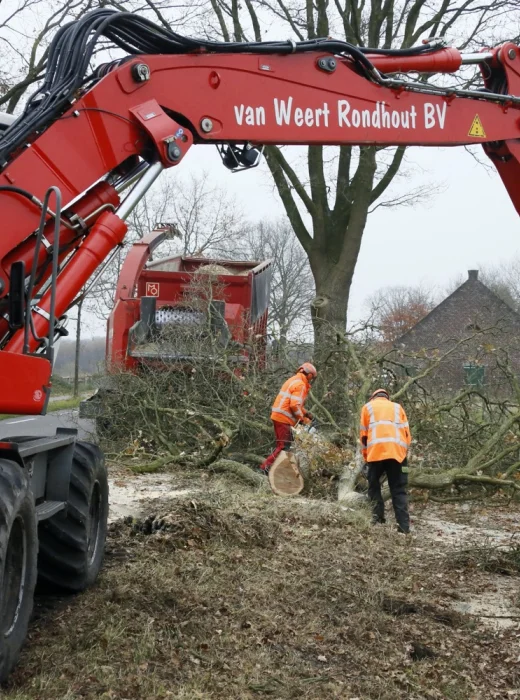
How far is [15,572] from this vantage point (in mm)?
4750

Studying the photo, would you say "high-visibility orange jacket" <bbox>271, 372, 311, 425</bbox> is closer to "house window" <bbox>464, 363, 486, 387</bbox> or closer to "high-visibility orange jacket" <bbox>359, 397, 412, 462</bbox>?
"high-visibility orange jacket" <bbox>359, 397, 412, 462</bbox>

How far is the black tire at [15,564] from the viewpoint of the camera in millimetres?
4406

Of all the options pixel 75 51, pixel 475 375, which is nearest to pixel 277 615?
pixel 75 51

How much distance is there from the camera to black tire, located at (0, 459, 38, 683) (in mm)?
4406

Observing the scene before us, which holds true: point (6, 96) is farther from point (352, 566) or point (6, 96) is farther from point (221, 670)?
point (221, 670)

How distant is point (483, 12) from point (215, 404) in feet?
36.3

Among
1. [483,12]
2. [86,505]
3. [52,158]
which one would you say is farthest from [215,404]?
[483,12]

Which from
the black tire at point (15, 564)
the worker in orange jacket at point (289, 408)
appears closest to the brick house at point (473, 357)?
the worker in orange jacket at point (289, 408)

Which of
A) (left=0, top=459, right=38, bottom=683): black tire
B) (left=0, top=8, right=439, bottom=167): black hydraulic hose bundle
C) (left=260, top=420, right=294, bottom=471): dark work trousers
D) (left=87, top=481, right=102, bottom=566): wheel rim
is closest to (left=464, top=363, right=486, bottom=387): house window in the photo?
(left=260, top=420, right=294, bottom=471): dark work trousers

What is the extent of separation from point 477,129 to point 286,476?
5.17 m

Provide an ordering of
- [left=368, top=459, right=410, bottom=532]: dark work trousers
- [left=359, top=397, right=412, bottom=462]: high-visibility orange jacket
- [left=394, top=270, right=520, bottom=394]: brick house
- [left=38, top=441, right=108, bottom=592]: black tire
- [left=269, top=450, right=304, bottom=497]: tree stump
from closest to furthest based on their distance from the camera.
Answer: [left=38, top=441, right=108, bottom=592]: black tire
[left=368, top=459, right=410, bottom=532]: dark work trousers
[left=359, top=397, right=412, bottom=462]: high-visibility orange jacket
[left=269, top=450, right=304, bottom=497]: tree stump
[left=394, top=270, right=520, bottom=394]: brick house

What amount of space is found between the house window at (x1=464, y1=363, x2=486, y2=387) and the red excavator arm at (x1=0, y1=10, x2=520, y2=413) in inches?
226

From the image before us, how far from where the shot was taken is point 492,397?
1216 centimetres

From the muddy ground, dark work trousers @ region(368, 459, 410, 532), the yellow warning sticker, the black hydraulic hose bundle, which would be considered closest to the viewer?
the muddy ground
